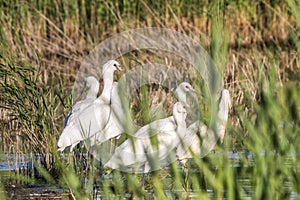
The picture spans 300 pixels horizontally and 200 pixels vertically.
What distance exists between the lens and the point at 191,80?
6875 millimetres

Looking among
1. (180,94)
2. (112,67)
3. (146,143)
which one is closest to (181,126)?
(180,94)

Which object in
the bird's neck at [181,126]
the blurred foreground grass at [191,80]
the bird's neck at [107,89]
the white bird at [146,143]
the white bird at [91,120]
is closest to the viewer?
the blurred foreground grass at [191,80]

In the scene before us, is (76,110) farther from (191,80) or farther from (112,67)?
(191,80)

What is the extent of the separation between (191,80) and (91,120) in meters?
1.45

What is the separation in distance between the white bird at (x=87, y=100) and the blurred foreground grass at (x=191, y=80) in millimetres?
77

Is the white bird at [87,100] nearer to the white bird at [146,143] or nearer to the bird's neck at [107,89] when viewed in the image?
the bird's neck at [107,89]

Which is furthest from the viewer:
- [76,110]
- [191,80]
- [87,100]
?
[191,80]

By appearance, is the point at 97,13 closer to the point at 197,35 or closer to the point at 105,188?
the point at 197,35

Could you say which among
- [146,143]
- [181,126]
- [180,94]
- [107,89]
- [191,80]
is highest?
[191,80]

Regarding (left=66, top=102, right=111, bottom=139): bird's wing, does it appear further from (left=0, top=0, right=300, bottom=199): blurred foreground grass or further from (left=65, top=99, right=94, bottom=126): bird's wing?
(left=0, top=0, right=300, bottom=199): blurred foreground grass

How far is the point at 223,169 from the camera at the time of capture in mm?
2842

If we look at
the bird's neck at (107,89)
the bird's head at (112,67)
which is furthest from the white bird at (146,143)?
the bird's head at (112,67)

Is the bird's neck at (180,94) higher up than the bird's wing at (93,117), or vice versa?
the bird's neck at (180,94)

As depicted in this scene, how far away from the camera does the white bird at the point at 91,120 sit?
17.2 ft
